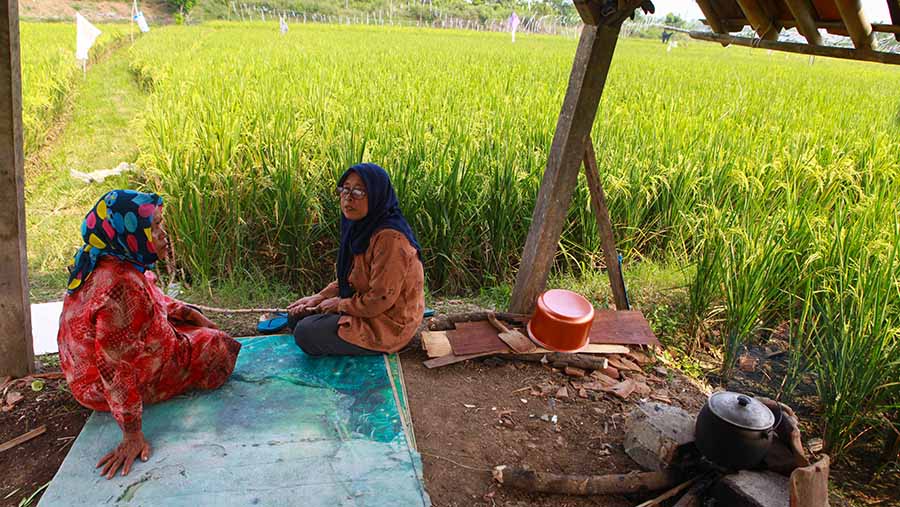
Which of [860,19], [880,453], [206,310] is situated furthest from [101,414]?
[880,453]

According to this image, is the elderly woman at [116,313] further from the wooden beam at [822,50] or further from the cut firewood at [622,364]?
the wooden beam at [822,50]

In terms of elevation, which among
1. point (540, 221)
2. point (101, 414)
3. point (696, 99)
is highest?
point (696, 99)

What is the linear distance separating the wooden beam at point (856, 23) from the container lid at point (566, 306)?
1509 mm

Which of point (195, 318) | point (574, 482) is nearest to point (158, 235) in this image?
point (195, 318)

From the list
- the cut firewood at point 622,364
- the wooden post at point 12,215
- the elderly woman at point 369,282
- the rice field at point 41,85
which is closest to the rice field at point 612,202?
the cut firewood at point 622,364

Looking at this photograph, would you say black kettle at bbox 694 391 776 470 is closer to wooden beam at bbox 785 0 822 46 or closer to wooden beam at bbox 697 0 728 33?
wooden beam at bbox 785 0 822 46

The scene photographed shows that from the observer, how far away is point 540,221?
2.97 meters

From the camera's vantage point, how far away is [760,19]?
7.07 ft

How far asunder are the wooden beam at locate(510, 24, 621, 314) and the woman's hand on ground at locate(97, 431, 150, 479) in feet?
6.32

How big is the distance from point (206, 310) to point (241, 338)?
0.34m

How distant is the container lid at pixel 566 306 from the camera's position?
2.75 m

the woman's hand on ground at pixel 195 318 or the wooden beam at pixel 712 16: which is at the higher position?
the wooden beam at pixel 712 16

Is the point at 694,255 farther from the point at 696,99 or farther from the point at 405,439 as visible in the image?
the point at 696,99

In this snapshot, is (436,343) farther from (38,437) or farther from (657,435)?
(38,437)
